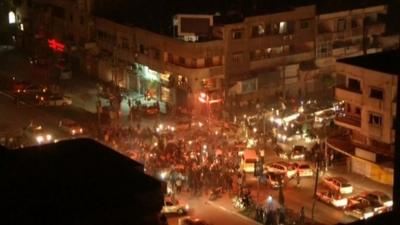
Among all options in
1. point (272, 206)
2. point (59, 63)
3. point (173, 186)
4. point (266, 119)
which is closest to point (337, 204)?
point (272, 206)

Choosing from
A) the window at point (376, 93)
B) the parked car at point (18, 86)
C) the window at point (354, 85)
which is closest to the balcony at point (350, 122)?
the window at point (354, 85)

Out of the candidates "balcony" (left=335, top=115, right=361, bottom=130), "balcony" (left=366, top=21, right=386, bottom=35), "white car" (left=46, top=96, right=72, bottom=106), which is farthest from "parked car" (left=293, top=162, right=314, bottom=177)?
"balcony" (left=366, top=21, right=386, bottom=35)

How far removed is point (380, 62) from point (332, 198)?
6870mm

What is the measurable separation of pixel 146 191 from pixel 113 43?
101 feet

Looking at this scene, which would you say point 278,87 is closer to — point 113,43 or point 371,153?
point 113,43

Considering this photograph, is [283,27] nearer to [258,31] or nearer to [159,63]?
[258,31]

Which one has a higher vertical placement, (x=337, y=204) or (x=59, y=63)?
(x=59, y=63)

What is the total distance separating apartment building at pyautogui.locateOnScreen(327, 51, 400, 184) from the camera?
109 ft

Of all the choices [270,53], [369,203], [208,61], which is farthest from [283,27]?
[369,203]

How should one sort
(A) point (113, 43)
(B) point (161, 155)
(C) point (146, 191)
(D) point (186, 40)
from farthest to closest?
(A) point (113, 43)
(D) point (186, 40)
(B) point (161, 155)
(C) point (146, 191)

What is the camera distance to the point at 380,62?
3450 cm

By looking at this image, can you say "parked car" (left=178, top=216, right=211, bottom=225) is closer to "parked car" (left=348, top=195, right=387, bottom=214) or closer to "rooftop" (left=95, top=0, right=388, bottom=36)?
"parked car" (left=348, top=195, right=387, bottom=214)

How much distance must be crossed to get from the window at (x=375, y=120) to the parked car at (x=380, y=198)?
3729 mm

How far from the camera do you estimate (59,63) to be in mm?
51750
